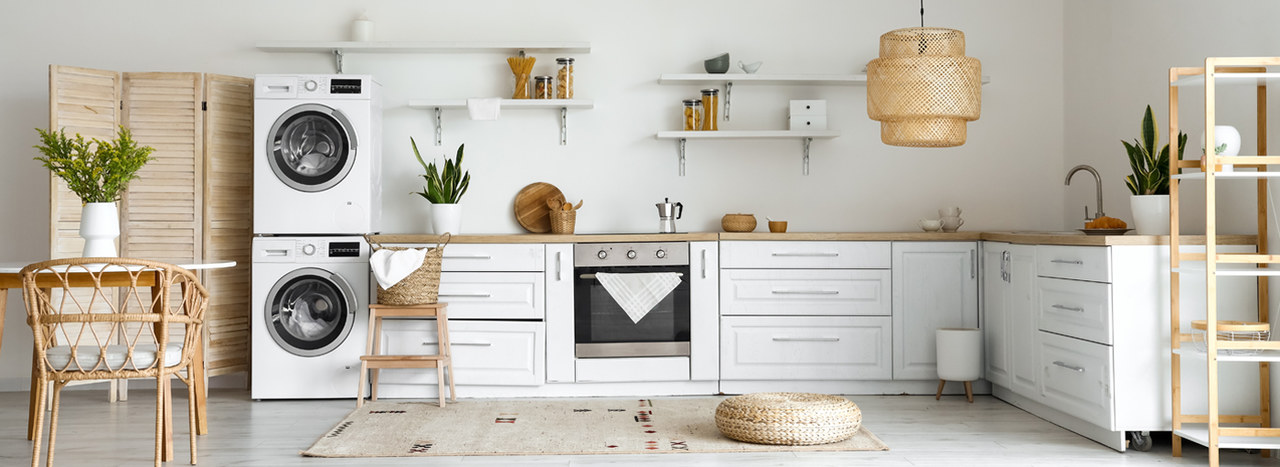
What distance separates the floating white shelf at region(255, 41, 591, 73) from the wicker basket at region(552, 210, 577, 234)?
88 centimetres

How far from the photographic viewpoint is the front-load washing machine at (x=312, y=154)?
470 cm

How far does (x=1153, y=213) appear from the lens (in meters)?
3.62

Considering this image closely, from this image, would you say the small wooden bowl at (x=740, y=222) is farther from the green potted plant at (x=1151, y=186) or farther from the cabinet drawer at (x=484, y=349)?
the green potted plant at (x=1151, y=186)

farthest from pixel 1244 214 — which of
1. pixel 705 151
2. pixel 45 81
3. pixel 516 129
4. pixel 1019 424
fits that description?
pixel 45 81

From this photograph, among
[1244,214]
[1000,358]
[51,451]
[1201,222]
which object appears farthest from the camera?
[1000,358]

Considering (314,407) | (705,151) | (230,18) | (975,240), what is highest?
(230,18)

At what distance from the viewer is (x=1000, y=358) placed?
179 inches

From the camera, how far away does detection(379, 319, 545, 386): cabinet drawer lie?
15.5 feet

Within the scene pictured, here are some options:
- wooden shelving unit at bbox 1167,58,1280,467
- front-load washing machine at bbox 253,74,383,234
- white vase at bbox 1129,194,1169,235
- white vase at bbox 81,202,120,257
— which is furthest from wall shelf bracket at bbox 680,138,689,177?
white vase at bbox 81,202,120,257

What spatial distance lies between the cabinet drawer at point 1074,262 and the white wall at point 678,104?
1.32m

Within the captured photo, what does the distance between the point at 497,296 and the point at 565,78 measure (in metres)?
1.22

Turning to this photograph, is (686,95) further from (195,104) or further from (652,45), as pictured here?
(195,104)

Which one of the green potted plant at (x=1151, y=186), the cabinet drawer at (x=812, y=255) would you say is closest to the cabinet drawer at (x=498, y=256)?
the cabinet drawer at (x=812, y=255)

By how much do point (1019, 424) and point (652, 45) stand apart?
105 inches
